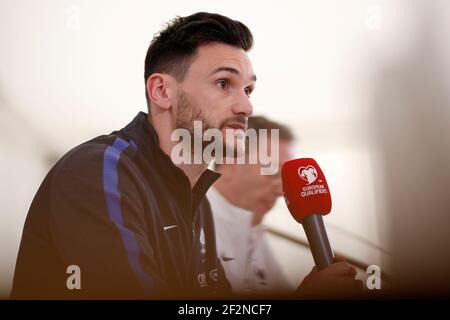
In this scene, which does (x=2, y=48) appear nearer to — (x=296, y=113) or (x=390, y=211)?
Result: (x=296, y=113)

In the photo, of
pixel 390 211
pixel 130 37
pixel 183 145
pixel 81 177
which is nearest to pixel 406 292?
pixel 390 211

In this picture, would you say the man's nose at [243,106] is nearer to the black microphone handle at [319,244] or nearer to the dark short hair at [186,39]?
the dark short hair at [186,39]

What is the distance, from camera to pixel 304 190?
5.27 ft

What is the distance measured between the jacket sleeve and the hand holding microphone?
0.48m

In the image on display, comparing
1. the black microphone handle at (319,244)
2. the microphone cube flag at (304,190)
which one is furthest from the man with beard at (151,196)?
the black microphone handle at (319,244)

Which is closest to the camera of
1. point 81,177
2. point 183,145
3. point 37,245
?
point 81,177

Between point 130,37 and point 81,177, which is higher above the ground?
point 130,37

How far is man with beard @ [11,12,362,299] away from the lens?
1.79m

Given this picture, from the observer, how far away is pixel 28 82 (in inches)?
83.7

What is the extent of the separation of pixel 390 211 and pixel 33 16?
4.93 feet

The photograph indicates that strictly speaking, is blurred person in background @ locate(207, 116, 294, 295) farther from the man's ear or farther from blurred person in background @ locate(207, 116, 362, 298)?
the man's ear

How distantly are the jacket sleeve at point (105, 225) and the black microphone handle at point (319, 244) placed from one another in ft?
1.84

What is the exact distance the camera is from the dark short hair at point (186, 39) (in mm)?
2049

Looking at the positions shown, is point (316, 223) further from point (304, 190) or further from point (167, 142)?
point (167, 142)
